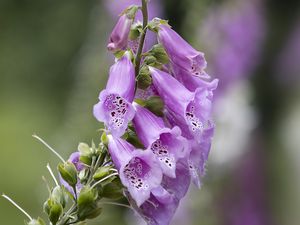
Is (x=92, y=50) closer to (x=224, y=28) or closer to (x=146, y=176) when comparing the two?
(x=224, y=28)

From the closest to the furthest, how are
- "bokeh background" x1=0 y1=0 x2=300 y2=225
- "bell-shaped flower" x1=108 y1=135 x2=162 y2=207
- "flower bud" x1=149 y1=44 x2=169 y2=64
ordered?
"bell-shaped flower" x1=108 y1=135 x2=162 y2=207 → "flower bud" x1=149 y1=44 x2=169 y2=64 → "bokeh background" x1=0 y1=0 x2=300 y2=225

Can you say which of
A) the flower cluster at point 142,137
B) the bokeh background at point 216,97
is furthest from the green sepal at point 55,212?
the bokeh background at point 216,97

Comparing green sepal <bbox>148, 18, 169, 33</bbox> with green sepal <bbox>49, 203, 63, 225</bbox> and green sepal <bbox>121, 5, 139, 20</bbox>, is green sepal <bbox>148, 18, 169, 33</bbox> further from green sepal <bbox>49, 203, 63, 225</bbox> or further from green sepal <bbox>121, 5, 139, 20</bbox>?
green sepal <bbox>49, 203, 63, 225</bbox>

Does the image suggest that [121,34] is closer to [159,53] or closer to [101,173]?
[159,53]

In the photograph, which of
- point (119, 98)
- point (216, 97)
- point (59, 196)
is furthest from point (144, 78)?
point (216, 97)

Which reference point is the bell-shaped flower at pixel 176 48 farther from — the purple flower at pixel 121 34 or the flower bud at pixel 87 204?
the flower bud at pixel 87 204

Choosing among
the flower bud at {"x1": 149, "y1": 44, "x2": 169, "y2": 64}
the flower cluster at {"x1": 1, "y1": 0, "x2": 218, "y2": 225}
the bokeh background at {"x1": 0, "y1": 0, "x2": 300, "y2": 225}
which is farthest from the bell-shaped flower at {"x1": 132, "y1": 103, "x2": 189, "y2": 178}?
the bokeh background at {"x1": 0, "y1": 0, "x2": 300, "y2": 225}
